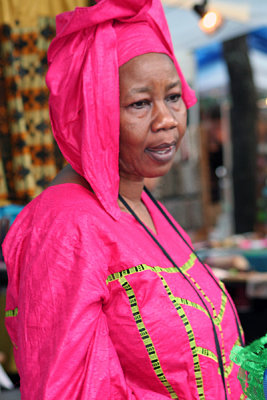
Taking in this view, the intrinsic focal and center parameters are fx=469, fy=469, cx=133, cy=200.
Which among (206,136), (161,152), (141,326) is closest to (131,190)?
(161,152)

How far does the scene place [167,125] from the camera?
44.2 inches

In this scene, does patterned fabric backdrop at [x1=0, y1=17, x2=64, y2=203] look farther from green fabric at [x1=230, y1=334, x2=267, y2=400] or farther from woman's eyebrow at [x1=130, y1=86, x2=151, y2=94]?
green fabric at [x1=230, y1=334, x2=267, y2=400]

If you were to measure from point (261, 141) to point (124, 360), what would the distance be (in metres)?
6.54

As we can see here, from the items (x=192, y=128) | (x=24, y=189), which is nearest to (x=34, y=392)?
(x=24, y=189)

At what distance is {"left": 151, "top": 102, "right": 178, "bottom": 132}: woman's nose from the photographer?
1.11 m

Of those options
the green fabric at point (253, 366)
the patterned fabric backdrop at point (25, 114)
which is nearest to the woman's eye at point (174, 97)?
the green fabric at point (253, 366)

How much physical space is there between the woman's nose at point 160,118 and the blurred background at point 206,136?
53.0 inches

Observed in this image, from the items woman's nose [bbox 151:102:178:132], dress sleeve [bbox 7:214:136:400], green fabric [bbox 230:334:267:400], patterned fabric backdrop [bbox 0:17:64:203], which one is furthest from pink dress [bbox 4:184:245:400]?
patterned fabric backdrop [bbox 0:17:64:203]

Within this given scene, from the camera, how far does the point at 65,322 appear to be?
0.94 m

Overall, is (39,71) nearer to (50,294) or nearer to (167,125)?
(167,125)

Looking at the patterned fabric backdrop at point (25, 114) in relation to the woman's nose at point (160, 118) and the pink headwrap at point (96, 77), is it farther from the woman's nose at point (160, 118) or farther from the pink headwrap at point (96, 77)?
the woman's nose at point (160, 118)

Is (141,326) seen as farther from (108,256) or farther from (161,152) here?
(161,152)

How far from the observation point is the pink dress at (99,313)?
950mm

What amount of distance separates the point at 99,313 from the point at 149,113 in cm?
47
